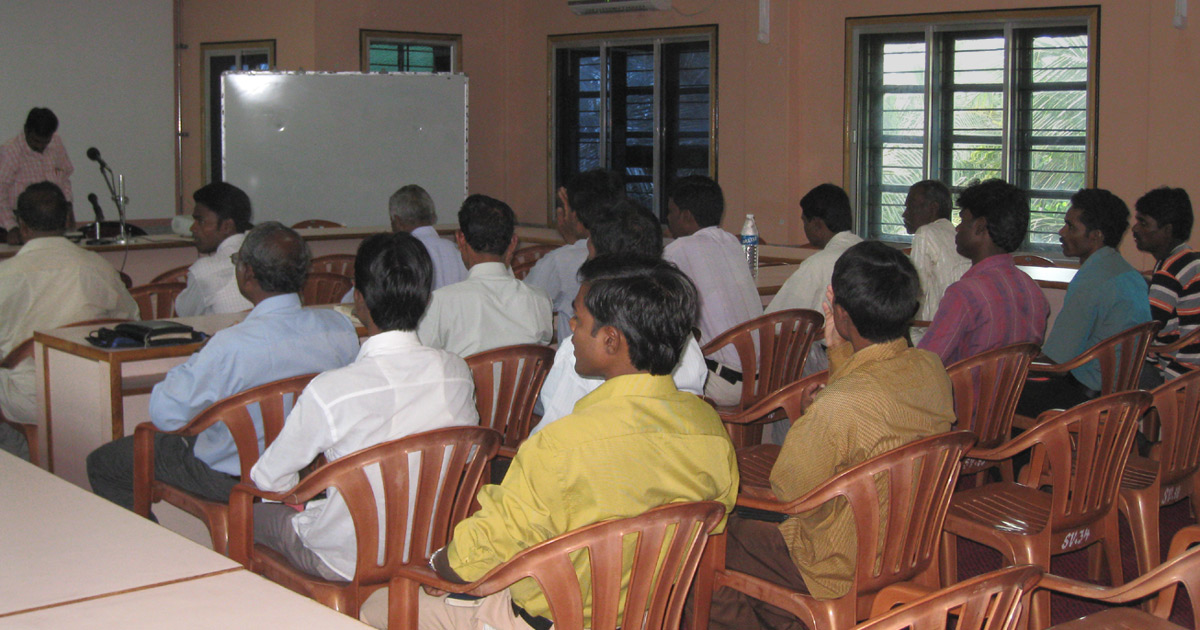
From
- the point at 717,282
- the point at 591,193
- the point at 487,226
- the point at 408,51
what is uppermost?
the point at 408,51

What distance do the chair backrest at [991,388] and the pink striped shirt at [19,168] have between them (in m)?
6.32

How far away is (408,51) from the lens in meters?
9.71

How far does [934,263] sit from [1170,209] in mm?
891

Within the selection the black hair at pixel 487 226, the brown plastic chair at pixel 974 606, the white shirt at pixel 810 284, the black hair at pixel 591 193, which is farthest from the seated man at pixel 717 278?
the brown plastic chair at pixel 974 606

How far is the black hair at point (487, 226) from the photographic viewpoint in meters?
3.60

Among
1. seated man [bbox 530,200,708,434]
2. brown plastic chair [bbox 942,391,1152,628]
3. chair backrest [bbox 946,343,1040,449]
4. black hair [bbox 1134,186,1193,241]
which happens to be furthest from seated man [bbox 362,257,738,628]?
black hair [bbox 1134,186,1193,241]

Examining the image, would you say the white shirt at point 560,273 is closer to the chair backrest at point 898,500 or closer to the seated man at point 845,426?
the seated man at point 845,426

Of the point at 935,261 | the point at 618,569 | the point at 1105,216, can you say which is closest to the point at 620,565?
the point at 618,569

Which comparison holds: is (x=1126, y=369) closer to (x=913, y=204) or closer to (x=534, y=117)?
(x=913, y=204)

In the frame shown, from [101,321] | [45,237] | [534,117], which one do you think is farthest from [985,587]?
[534,117]

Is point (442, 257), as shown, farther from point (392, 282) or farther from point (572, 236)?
point (392, 282)

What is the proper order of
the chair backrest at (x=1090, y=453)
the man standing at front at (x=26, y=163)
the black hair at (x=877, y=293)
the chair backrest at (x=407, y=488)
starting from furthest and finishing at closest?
1. the man standing at front at (x=26, y=163)
2. the chair backrest at (x=1090, y=453)
3. the black hair at (x=877, y=293)
4. the chair backrest at (x=407, y=488)

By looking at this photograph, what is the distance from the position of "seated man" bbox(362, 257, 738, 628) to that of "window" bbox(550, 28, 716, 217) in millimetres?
7085

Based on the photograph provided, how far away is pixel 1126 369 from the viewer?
3.55m
